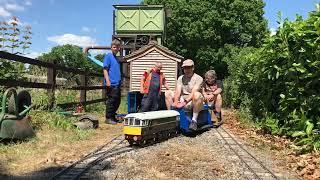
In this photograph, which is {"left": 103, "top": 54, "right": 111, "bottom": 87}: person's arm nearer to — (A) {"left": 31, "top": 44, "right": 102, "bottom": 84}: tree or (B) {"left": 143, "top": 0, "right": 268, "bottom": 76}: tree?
(B) {"left": 143, "top": 0, "right": 268, "bottom": 76}: tree

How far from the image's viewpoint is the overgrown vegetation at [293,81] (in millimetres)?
7654

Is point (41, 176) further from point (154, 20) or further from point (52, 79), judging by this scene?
point (154, 20)

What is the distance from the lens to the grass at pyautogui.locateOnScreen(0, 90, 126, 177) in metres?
6.00

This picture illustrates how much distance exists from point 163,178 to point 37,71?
27.4 ft

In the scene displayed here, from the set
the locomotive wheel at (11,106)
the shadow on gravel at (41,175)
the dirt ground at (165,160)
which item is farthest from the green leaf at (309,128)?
the locomotive wheel at (11,106)

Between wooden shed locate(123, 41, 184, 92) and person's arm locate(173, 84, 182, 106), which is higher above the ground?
wooden shed locate(123, 41, 184, 92)

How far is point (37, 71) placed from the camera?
12898 millimetres

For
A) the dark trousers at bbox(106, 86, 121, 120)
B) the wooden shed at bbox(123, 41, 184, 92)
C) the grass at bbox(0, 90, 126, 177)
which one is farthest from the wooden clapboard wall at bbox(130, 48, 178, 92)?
the grass at bbox(0, 90, 126, 177)

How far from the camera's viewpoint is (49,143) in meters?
7.43

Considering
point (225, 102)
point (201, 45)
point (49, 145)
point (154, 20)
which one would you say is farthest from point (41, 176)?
point (201, 45)

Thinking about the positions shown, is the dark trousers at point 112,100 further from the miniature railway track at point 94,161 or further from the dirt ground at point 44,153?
the miniature railway track at point 94,161

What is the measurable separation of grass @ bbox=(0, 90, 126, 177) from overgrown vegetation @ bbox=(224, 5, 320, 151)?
3.27 metres

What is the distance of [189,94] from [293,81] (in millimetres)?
1972

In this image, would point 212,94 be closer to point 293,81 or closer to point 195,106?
point 195,106
